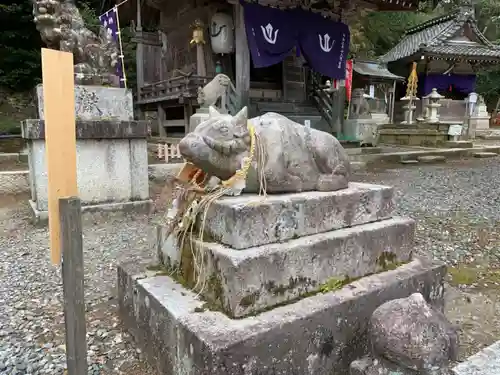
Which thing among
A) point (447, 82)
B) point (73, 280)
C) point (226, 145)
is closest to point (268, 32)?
Answer: point (226, 145)

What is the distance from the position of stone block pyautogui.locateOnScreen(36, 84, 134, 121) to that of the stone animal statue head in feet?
11.1

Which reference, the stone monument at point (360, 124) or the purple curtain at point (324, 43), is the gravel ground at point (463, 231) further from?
the purple curtain at point (324, 43)

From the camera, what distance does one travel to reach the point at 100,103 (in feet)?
16.2

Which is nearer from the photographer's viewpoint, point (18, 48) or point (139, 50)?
point (139, 50)

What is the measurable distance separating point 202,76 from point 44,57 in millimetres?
8954

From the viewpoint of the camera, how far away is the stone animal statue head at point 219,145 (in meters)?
1.96

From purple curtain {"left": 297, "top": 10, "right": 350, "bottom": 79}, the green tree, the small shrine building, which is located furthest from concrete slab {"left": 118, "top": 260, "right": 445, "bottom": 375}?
the small shrine building

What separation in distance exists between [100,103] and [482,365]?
482cm

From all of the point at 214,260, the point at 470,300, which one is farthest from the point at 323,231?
the point at 470,300

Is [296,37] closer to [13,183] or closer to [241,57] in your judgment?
[241,57]

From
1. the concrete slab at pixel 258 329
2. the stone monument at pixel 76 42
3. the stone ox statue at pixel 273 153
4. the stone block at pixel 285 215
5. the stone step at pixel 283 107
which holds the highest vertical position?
the stone monument at pixel 76 42

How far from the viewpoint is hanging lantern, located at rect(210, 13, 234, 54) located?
9547 mm

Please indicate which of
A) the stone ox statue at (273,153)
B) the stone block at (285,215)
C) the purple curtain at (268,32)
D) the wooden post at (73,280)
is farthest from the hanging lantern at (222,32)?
the wooden post at (73,280)

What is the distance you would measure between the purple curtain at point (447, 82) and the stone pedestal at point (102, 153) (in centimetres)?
1786
